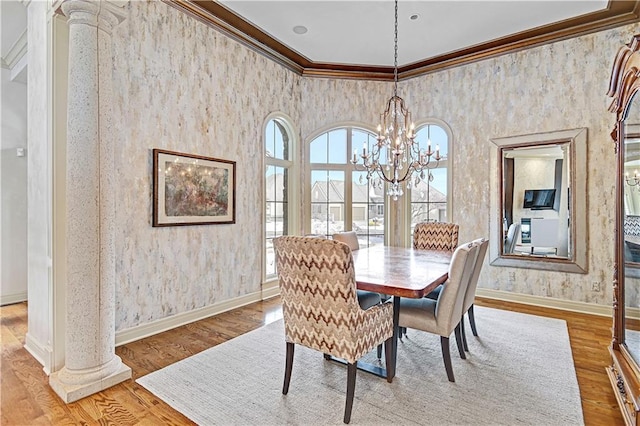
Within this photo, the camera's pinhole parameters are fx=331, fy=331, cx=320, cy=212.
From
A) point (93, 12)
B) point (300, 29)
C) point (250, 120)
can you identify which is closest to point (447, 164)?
point (300, 29)

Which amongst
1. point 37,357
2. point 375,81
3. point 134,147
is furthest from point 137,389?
point 375,81

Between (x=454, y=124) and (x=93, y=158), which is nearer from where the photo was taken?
(x=93, y=158)

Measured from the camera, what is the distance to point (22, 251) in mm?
4516

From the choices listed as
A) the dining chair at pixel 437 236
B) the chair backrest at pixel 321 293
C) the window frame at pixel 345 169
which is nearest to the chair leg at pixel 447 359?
the chair backrest at pixel 321 293

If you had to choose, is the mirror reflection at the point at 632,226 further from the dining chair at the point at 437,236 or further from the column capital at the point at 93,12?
the column capital at the point at 93,12

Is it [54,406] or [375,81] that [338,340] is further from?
[375,81]

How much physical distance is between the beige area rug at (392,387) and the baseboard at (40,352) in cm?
72

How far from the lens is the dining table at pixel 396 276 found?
2.07 meters

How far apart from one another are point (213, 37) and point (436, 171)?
3708mm

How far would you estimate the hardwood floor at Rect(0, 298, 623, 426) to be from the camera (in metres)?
2.01

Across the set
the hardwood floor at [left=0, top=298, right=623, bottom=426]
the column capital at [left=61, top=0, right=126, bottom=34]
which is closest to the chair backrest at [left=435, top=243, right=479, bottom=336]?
the hardwood floor at [left=0, top=298, right=623, bottom=426]

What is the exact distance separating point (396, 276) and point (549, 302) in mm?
3184

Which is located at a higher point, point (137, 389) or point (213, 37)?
point (213, 37)

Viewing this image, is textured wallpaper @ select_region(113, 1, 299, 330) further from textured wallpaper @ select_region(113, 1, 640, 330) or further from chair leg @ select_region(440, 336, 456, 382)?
chair leg @ select_region(440, 336, 456, 382)
